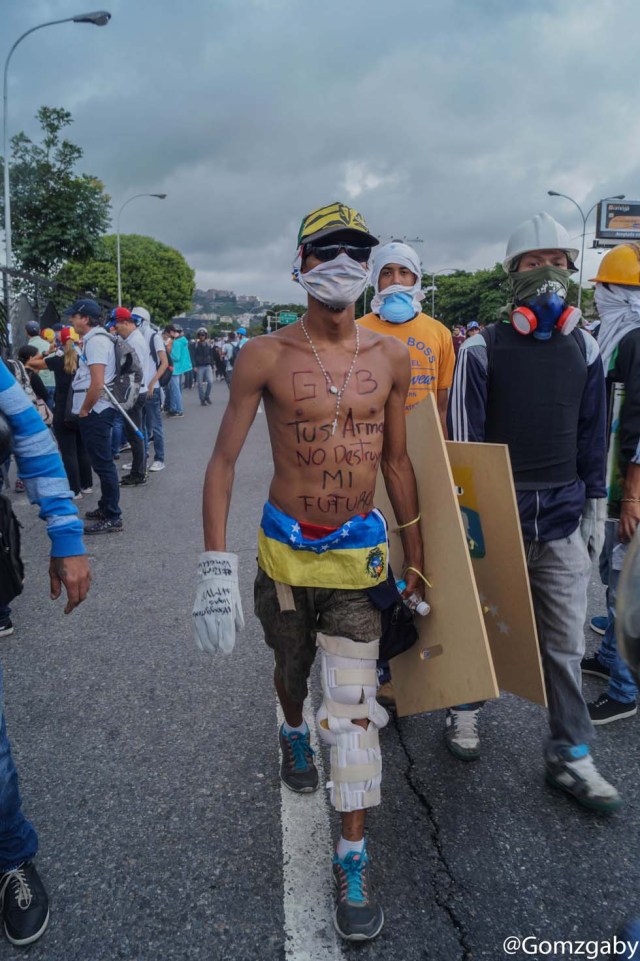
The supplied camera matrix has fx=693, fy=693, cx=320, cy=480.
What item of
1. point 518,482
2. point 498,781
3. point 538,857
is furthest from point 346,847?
point 518,482

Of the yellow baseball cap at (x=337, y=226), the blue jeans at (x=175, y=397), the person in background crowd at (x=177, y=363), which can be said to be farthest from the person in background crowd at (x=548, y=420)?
the blue jeans at (x=175, y=397)

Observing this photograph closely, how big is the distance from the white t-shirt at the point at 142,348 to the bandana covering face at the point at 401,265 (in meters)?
4.89

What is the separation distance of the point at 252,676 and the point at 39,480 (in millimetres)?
1951

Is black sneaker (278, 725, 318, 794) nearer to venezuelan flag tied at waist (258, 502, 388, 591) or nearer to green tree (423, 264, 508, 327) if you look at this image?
venezuelan flag tied at waist (258, 502, 388, 591)

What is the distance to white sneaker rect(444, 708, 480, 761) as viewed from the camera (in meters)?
2.93

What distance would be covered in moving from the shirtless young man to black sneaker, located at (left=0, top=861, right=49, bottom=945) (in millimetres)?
879

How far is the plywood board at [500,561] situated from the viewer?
249cm

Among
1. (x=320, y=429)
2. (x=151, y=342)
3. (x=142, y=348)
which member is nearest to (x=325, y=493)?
(x=320, y=429)

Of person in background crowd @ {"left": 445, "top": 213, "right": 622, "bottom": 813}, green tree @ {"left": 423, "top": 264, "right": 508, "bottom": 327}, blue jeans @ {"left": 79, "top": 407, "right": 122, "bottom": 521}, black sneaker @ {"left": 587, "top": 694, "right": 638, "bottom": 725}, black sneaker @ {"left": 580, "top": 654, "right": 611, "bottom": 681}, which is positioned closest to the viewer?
person in background crowd @ {"left": 445, "top": 213, "right": 622, "bottom": 813}

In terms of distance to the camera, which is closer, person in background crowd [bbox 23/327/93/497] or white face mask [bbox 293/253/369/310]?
white face mask [bbox 293/253/369/310]

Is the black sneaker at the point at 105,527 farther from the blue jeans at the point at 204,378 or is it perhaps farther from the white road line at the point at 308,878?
the blue jeans at the point at 204,378

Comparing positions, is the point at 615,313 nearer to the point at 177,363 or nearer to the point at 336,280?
the point at 336,280

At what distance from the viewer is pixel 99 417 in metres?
6.50

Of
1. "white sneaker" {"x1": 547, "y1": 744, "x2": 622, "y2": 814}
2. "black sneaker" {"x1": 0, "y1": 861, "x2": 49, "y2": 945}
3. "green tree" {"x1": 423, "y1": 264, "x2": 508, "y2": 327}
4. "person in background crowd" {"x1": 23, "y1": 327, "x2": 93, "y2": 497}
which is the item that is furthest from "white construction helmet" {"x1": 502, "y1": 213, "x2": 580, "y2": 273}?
"green tree" {"x1": 423, "y1": 264, "x2": 508, "y2": 327}
